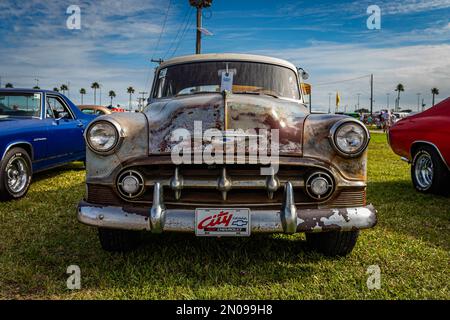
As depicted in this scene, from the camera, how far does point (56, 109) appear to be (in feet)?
21.1

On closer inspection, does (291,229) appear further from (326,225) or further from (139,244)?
(139,244)

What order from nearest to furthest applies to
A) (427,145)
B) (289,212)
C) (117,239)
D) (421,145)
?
(289,212) → (117,239) → (427,145) → (421,145)

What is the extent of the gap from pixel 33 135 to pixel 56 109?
1.03 m

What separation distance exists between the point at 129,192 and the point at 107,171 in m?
0.24

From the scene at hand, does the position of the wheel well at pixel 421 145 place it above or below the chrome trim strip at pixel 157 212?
above

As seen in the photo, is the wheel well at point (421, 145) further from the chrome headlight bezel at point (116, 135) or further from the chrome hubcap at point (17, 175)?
the chrome hubcap at point (17, 175)

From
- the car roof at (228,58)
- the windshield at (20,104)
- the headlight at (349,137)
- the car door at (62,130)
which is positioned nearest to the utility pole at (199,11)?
the car door at (62,130)

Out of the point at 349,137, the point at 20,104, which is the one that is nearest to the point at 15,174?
the point at 20,104

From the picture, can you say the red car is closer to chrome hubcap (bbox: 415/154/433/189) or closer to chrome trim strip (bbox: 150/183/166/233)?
chrome hubcap (bbox: 415/154/433/189)

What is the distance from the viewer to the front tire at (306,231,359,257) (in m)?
3.08

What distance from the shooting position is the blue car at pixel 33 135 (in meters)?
5.06

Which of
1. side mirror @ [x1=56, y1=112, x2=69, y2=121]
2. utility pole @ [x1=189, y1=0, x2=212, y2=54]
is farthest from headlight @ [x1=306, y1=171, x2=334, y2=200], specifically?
utility pole @ [x1=189, y1=0, x2=212, y2=54]

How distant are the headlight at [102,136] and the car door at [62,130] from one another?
346 cm

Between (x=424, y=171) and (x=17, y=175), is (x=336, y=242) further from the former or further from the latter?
(x=17, y=175)
